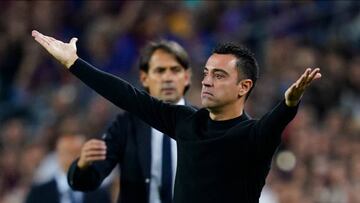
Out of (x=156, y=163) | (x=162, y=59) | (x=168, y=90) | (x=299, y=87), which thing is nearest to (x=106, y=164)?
(x=156, y=163)

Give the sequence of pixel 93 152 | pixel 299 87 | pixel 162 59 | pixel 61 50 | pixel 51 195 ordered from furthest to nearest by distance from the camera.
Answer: pixel 51 195, pixel 162 59, pixel 93 152, pixel 61 50, pixel 299 87

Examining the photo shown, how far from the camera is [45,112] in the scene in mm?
10984

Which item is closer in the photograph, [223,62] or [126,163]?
[223,62]

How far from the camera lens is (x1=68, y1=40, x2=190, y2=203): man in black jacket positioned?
602 centimetres

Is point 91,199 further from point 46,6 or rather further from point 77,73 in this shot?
point 46,6

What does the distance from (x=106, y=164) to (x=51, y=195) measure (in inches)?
50.8

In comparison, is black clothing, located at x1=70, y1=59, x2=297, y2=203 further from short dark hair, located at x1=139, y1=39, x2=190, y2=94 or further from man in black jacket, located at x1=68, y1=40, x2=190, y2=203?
short dark hair, located at x1=139, y1=39, x2=190, y2=94

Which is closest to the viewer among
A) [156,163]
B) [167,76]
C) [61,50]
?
[61,50]

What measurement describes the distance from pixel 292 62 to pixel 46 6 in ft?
8.73

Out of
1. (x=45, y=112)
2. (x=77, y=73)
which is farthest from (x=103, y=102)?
(x=77, y=73)

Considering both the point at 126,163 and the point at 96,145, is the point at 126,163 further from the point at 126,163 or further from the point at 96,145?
the point at 96,145

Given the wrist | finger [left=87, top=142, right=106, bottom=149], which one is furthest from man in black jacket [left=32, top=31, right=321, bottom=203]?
the wrist

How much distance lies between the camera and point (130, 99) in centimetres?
514

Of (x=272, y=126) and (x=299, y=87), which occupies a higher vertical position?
(x=299, y=87)
